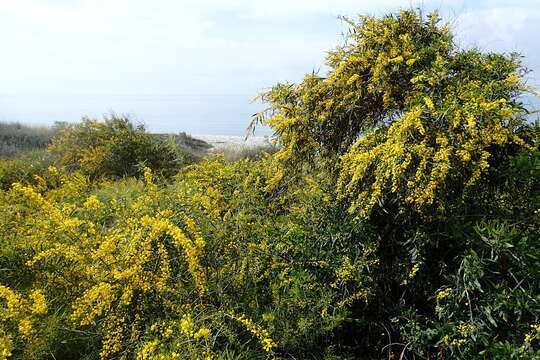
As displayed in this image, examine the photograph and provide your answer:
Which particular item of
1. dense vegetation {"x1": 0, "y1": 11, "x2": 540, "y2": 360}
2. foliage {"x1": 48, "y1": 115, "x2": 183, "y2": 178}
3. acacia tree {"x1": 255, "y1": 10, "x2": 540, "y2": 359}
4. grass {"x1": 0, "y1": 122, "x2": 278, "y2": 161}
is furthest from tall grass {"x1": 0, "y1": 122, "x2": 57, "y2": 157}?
acacia tree {"x1": 255, "y1": 10, "x2": 540, "y2": 359}

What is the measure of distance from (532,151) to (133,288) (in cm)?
305

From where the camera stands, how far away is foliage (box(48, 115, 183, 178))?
29.8ft

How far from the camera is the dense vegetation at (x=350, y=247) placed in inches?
104

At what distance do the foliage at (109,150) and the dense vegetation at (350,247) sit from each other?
557 centimetres

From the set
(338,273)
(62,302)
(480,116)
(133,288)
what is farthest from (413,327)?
(62,302)

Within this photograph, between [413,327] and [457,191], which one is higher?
[457,191]

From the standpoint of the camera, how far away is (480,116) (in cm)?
301

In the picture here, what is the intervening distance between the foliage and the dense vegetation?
557cm

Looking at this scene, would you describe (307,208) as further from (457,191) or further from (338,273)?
(457,191)

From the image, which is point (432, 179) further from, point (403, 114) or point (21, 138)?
point (21, 138)

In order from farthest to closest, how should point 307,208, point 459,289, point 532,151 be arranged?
point 307,208, point 532,151, point 459,289

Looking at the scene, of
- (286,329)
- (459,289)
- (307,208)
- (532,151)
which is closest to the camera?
(286,329)

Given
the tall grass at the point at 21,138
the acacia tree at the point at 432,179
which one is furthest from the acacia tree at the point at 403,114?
the tall grass at the point at 21,138

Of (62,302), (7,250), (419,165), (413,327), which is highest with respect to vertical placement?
(419,165)
